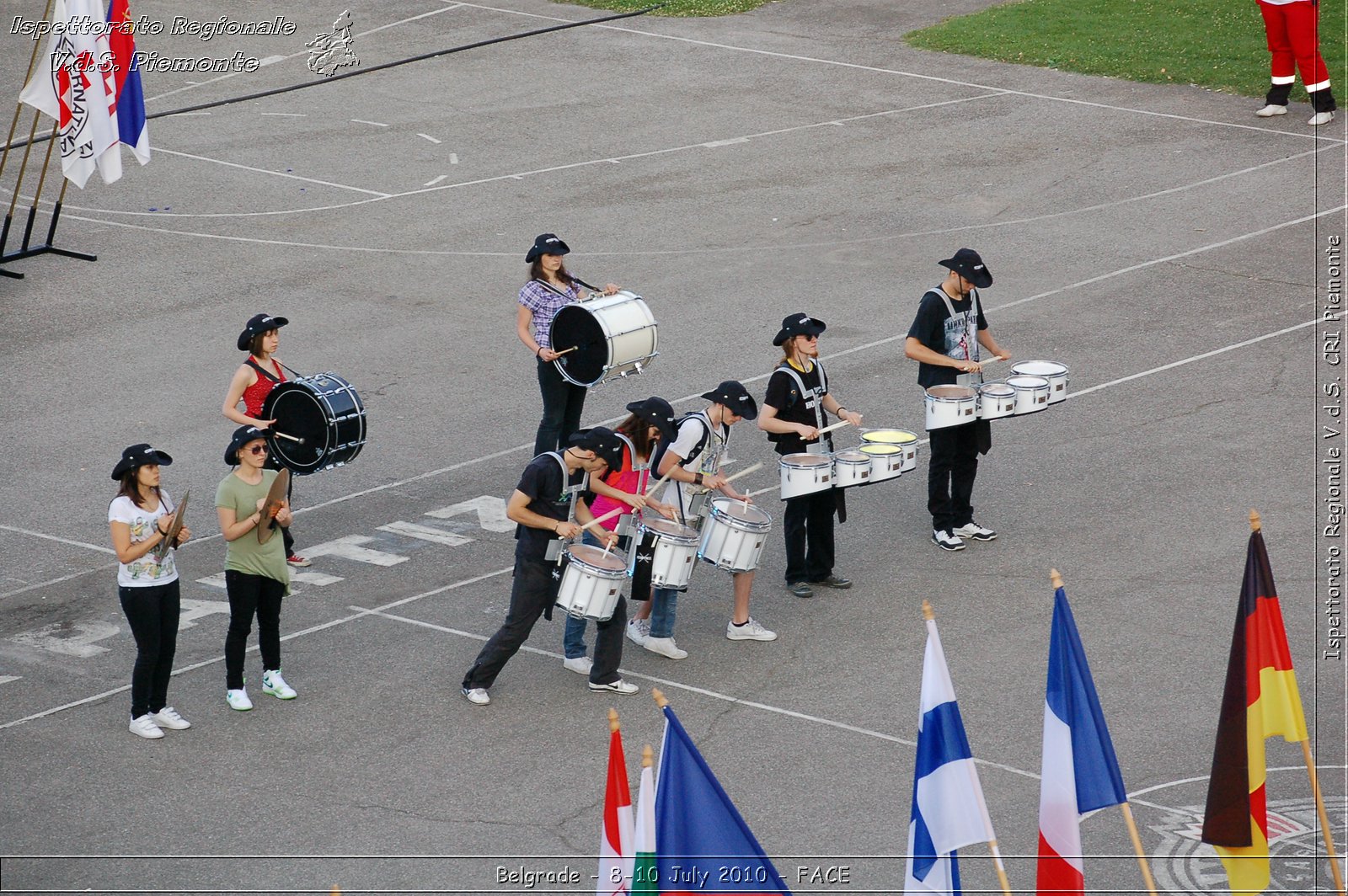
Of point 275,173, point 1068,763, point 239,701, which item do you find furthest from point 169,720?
point 275,173

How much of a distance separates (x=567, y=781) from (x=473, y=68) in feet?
72.4

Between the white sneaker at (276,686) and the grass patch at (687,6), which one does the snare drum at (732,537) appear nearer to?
the white sneaker at (276,686)

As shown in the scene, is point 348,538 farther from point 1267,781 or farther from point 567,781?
point 1267,781

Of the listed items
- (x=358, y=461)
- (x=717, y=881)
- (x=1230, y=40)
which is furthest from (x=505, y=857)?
(x=1230, y=40)

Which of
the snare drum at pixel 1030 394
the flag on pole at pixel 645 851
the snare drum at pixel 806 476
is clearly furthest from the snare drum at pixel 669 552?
the flag on pole at pixel 645 851

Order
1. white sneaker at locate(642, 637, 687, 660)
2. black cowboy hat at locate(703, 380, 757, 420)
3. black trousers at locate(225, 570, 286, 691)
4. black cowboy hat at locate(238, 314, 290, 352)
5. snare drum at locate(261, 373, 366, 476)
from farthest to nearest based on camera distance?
black cowboy hat at locate(238, 314, 290, 352) < snare drum at locate(261, 373, 366, 476) < white sneaker at locate(642, 637, 687, 660) < black cowboy hat at locate(703, 380, 757, 420) < black trousers at locate(225, 570, 286, 691)

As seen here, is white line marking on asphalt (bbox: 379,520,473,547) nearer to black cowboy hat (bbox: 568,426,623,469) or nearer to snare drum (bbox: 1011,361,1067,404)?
black cowboy hat (bbox: 568,426,623,469)

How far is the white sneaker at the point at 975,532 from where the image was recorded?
13.2m

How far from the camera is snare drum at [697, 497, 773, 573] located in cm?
1109

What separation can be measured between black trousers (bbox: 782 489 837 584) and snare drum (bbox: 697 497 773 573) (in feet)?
3.24

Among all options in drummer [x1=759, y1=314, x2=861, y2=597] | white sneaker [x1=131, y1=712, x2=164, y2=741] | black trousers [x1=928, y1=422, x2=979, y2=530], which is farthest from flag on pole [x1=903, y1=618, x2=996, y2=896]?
black trousers [x1=928, y1=422, x2=979, y2=530]

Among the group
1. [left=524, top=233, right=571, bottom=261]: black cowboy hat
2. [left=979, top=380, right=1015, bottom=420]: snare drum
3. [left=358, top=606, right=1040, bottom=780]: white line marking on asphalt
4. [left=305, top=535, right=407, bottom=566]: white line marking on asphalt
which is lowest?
[left=358, top=606, right=1040, bottom=780]: white line marking on asphalt

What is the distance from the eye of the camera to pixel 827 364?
1697 cm

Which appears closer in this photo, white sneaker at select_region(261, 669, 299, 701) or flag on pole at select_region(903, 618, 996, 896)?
flag on pole at select_region(903, 618, 996, 896)
